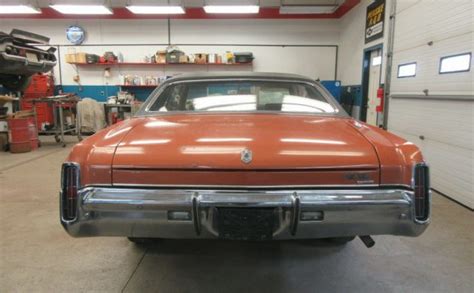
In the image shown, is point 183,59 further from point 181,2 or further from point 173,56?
point 181,2

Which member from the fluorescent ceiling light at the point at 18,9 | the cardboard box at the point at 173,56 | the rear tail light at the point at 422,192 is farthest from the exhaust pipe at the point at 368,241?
the fluorescent ceiling light at the point at 18,9

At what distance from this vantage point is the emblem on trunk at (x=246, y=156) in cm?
138

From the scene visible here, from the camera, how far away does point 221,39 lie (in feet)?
28.4

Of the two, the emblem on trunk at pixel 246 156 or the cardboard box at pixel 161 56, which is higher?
the cardboard box at pixel 161 56

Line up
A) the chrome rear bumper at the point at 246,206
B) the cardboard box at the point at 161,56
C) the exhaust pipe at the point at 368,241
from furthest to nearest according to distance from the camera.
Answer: the cardboard box at the point at 161,56, the exhaust pipe at the point at 368,241, the chrome rear bumper at the point at 246,206

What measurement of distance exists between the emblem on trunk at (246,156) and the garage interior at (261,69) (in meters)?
0.90

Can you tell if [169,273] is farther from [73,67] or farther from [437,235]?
[73,67]

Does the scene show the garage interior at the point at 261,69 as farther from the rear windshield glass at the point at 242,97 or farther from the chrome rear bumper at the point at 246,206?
the chrome rear bumper at the point at 246,206

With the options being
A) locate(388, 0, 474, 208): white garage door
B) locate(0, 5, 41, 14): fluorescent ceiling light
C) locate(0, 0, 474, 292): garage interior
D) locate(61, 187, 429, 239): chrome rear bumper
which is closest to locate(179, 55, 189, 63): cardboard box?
locate(0, 0, 474, 292): garage interior

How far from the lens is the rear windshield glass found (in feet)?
7.13

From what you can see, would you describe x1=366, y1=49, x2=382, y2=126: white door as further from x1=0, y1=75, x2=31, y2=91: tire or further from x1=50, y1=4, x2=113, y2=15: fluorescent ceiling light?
x1=0, y1=75, x2=31, y2=91: tire

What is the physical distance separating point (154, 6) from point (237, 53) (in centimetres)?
233

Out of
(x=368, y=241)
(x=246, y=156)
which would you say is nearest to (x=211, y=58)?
(x=368, y=241)

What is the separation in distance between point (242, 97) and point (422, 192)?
4.15 ft
